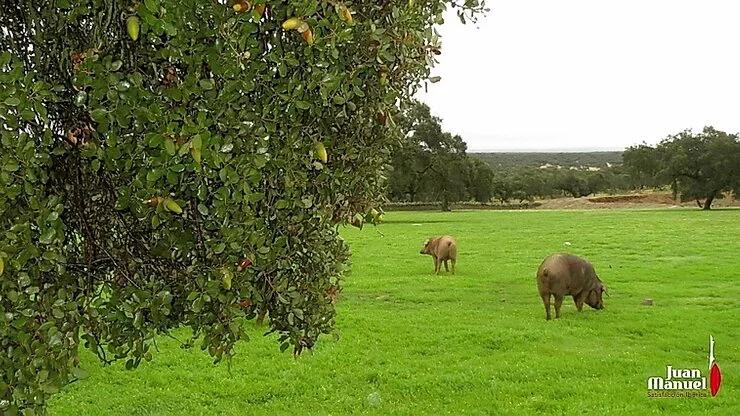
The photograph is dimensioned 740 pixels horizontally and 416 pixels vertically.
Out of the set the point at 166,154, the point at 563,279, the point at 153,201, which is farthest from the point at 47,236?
the point at 563,279

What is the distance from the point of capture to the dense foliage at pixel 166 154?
260 cm

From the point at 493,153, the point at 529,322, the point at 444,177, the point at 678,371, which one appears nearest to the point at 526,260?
the point at 529,322

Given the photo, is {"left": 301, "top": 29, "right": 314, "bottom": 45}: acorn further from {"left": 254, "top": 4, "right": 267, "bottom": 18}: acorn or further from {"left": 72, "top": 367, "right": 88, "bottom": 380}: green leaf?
{"left": 72, "top": 367, "right": 88, "bottom": 380}: green leaf

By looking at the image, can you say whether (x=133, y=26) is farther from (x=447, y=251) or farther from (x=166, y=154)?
(x=447, y=251)

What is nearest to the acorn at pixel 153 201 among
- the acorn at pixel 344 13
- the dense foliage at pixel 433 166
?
the acorn at pixel 344 13

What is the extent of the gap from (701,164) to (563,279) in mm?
52793

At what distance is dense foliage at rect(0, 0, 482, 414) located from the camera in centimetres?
260

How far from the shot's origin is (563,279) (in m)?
12.8

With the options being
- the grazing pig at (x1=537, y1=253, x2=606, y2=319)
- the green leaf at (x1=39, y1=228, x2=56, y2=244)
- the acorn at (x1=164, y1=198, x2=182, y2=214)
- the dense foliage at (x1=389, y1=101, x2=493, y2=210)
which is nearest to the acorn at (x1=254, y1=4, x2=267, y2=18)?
the acorn at (x1=164, y1=198, x2=182, y2=214)

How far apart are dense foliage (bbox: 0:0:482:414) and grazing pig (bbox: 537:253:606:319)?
10.2m

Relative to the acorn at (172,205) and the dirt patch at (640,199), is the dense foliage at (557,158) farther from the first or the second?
the acorn at (172,205)

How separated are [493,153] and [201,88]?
111117 mm

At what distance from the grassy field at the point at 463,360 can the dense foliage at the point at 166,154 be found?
1.11 m

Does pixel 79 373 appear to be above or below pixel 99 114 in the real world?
below
